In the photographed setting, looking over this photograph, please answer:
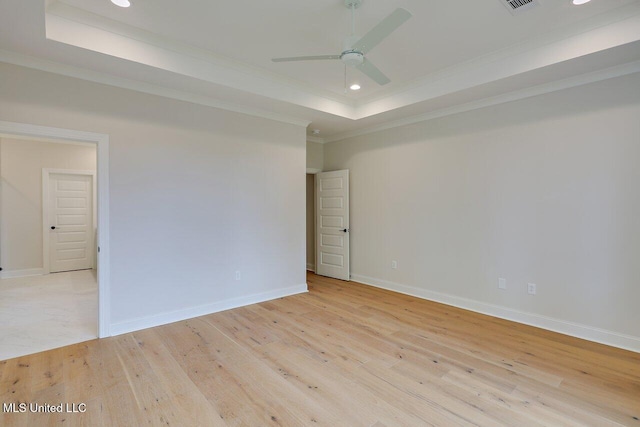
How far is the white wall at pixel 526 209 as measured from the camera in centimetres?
310

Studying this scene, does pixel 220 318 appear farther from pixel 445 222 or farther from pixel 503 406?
pixel 445 222

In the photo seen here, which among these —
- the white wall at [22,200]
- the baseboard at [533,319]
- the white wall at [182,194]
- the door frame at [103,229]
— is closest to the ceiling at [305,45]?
the white wall at [182,194]

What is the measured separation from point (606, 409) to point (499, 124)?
3066mm

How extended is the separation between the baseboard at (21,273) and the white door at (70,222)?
0.60 feet

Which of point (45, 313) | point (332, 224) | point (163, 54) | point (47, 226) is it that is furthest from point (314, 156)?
point (47, 226)

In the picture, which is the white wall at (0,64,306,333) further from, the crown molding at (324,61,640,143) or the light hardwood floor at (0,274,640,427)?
the crown molding at (324,61,640,143)

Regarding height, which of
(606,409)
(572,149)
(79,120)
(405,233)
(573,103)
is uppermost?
(573,103)

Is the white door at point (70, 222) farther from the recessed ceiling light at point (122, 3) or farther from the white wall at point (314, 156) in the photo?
the recessed ceiling light at point (122, 3)

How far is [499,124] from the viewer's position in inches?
153

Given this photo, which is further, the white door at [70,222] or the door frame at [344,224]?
the white door at [70,222]

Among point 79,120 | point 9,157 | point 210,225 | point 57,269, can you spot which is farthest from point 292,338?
point 9,157

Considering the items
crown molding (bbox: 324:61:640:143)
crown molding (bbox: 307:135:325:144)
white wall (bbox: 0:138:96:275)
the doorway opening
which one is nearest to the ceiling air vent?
crown molding (bbox: 324:61:640:143)

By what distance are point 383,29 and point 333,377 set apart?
8.79ft

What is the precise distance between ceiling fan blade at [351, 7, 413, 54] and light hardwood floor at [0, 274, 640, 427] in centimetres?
262
